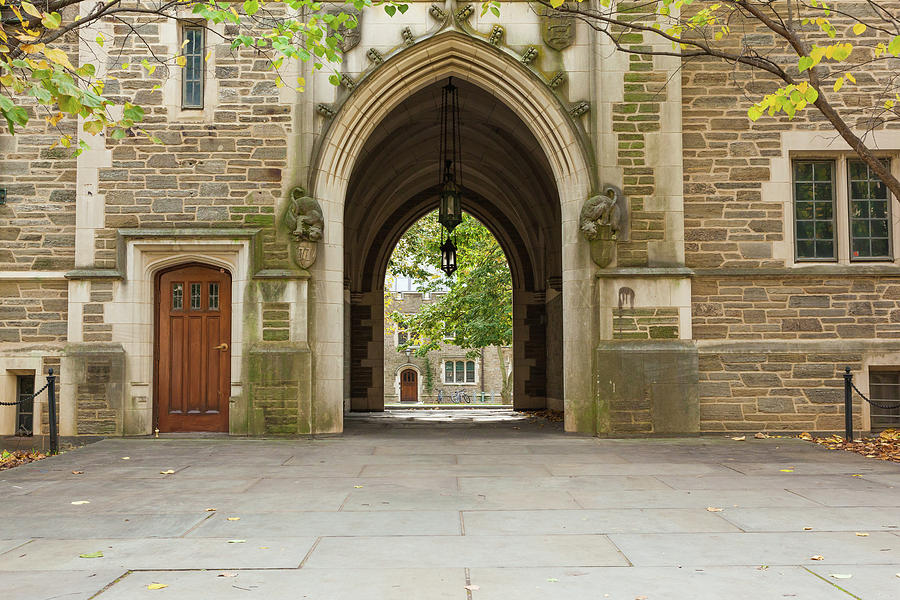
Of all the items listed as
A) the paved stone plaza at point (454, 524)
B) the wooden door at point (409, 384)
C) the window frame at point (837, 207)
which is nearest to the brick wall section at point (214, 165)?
the paved stone plaza at point (454, 524)

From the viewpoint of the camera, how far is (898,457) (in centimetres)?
832

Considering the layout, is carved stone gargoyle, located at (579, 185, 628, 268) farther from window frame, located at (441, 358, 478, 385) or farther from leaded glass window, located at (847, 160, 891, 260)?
window frame, located at (441, 358, 478, 385)

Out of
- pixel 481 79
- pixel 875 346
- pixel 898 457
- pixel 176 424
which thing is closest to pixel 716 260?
pixel 875 346

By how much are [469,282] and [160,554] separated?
2006 centimetres

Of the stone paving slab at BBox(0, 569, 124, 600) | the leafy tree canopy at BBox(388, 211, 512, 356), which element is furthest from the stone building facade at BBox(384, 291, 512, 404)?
the stone paving slab at BBox(0, 569, 124, 600)

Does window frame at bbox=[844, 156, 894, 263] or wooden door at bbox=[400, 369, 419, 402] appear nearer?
window frame at bbox=[844, 156, 894, 263]

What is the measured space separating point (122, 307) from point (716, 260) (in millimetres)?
7668

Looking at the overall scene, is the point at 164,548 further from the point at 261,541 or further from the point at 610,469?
the point at 610,469

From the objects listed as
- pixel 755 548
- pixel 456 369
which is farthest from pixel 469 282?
pixel 755 548

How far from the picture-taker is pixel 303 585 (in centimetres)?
384

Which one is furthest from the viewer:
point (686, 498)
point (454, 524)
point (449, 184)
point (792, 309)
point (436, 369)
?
point (436, 369)

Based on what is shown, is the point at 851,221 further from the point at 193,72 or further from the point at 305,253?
the point at 193,72

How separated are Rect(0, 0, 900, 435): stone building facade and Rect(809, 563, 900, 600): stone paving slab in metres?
6.03

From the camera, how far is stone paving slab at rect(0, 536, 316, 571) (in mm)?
4230
